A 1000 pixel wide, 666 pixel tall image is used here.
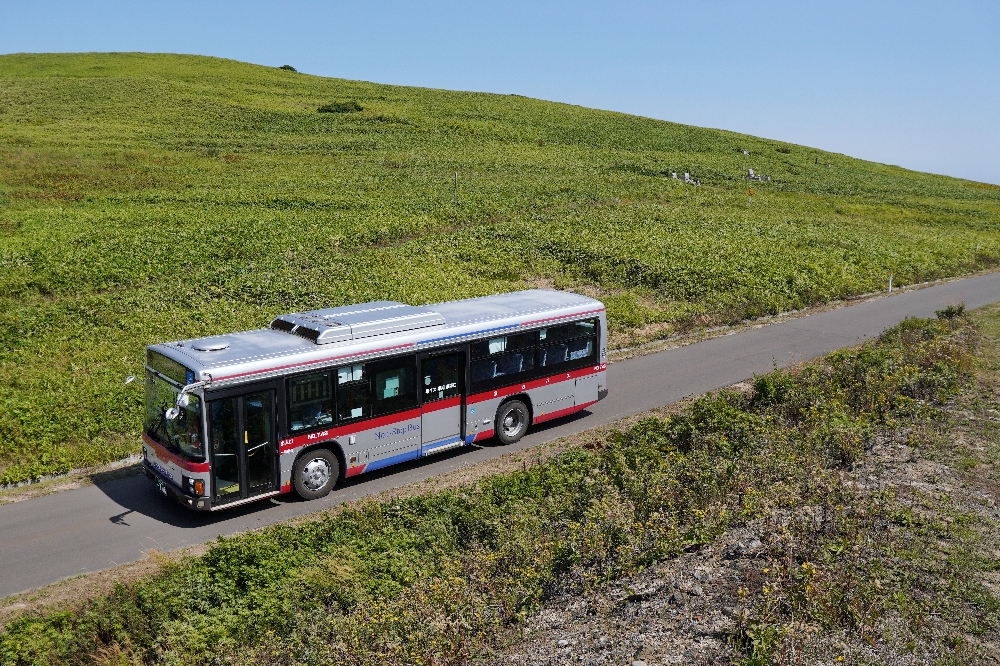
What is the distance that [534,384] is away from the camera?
19.6 metres

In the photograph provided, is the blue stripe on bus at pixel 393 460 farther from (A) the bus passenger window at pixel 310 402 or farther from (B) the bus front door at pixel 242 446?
(B) the bus front door at pixel 242 446

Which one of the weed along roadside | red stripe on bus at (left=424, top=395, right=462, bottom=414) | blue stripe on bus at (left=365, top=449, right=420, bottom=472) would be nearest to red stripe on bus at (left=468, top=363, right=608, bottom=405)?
red stripe on bus at (left=424, top=395, right=462, bottom=414)

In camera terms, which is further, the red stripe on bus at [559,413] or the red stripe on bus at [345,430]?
the red stripe on bus at [559,413]

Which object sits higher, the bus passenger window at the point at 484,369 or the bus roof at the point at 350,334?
the bus roof at the point at 350,334

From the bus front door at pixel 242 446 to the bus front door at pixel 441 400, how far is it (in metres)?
3.50

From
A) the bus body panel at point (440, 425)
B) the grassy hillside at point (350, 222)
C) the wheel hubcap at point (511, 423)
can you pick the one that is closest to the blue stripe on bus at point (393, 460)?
the bus body panel at point (440, 425)

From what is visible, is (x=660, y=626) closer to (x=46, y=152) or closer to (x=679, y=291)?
(x=679, y=291)

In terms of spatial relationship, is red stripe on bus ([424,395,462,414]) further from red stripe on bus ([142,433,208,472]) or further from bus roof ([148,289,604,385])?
red stripe on bus ([142,433,208,472])

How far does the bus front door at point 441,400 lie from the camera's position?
57.5 feet

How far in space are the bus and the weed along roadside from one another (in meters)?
1.49

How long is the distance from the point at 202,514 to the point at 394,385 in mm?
4408

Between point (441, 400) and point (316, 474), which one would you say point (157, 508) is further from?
point (441, 400)

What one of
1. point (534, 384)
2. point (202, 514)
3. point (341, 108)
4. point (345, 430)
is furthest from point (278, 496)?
point (341, 108)

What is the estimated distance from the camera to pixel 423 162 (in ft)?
209
